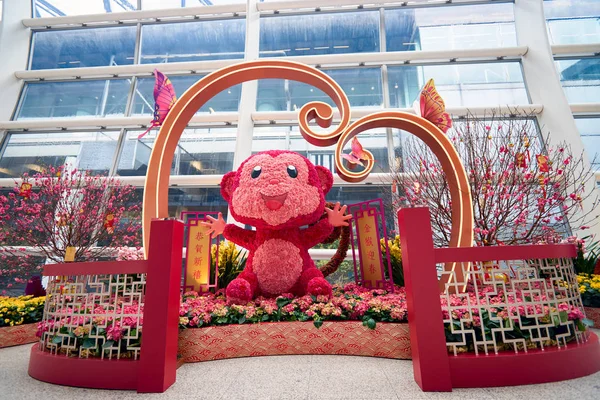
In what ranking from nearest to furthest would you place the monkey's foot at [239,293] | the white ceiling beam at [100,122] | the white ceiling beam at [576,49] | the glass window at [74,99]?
the monkey's foot at [239,293] → the white ceiling beam at [576,49] → the white ceiling beam at [100,122] → the glass window at [74,99]

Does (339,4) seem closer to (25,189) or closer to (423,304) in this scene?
(25,189)

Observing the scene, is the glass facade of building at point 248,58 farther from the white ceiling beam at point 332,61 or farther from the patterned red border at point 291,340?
the patterned red border at point 291,340

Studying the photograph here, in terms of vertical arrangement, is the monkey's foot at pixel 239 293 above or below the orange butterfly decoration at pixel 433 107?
below

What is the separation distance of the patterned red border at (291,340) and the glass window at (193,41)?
17.7 feet

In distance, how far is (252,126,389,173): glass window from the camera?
5.43 metres

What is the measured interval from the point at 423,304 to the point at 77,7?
8.32 meters

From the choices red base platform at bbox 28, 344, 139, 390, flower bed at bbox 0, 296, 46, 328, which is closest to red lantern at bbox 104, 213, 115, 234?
flower bed at bbox 0, 296, 46, 328

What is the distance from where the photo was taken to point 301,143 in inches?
221

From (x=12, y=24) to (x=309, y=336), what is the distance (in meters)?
8.01

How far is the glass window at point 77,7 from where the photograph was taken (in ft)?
21.0

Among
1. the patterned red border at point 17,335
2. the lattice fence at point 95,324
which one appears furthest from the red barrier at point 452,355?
the patterned red border at point 17,335

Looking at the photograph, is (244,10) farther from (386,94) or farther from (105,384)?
(105,384)

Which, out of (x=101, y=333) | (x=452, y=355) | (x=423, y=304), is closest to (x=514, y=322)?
(x=452, y=355)

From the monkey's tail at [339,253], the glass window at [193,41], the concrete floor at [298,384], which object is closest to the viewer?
the concrete floor at [298,384]
